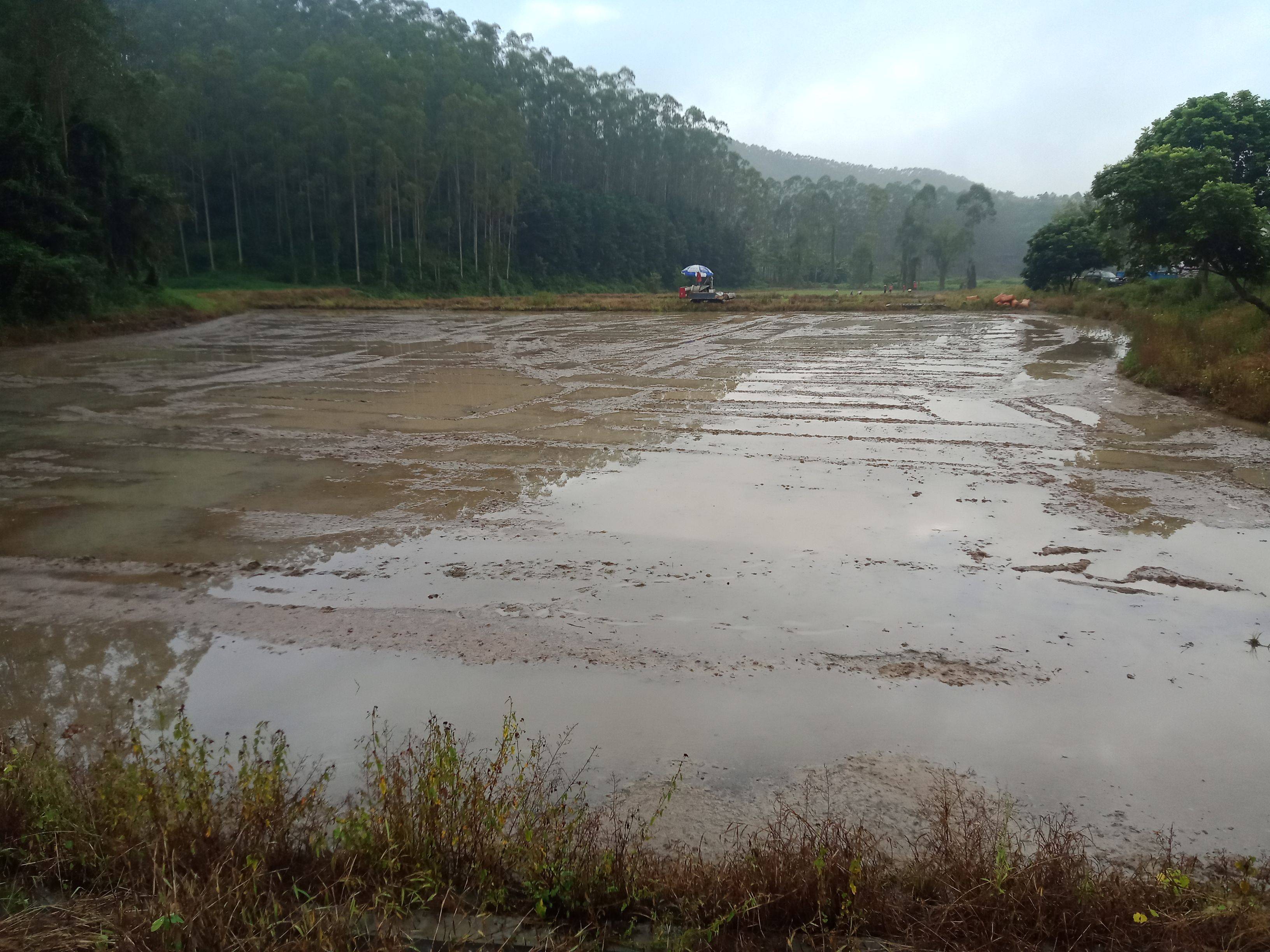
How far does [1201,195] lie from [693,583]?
1568cm

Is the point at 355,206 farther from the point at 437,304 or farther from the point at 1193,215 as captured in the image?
the point at 1193,215

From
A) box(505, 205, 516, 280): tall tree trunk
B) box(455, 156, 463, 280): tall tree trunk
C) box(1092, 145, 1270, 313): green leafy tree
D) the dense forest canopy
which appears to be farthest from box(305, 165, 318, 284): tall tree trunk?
box(1092, 145, 1270, 313): green leafy tree

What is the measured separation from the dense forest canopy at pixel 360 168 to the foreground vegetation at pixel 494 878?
24913 millimetres

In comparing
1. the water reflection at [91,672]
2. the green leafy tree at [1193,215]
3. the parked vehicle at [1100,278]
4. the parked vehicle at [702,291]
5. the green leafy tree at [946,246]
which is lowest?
the water reflection at [91,672]

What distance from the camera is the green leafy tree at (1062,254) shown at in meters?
39.3

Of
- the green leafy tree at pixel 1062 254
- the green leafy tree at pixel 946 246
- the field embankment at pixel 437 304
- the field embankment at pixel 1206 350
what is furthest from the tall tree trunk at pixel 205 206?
the green leafy tree at pixel 946 246

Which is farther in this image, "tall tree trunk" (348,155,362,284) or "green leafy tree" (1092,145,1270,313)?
"tall tree trunk" (348,155,362,284)

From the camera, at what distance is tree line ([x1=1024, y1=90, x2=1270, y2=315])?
619 inches

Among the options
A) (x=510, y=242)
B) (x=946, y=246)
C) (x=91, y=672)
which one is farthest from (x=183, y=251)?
(x=946, y=246)

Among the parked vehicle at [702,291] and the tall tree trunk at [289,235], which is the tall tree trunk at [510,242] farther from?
the parked vehicle at [702,291]

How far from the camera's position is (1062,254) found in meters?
40.3

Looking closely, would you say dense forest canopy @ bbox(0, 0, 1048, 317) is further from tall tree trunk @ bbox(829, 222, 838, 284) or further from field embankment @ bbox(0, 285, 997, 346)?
field embankment @ bbox(0, 285, 997, 346)

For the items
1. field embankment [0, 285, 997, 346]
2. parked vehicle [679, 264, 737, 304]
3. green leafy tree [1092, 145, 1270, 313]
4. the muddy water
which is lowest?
the muddy water

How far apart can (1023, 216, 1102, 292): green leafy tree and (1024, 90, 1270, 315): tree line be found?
13725 mm
